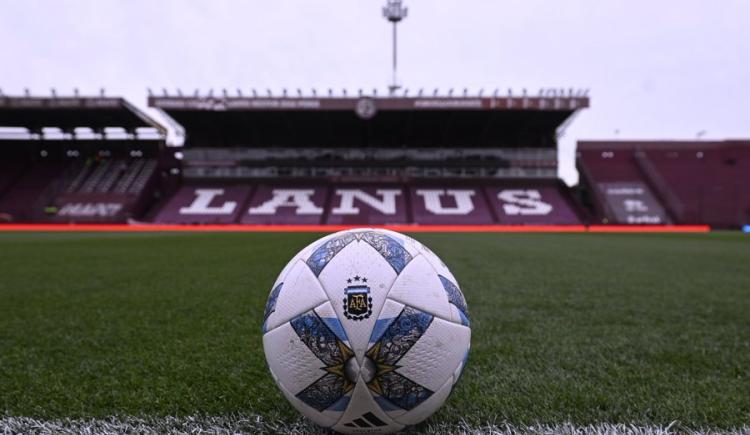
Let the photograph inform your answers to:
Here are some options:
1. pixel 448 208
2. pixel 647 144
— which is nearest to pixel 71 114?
pixel 448 208

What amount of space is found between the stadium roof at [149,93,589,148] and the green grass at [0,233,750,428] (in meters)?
23.6

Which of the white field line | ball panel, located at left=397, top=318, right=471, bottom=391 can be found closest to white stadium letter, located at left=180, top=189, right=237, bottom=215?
the white field line

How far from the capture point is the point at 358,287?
1.55m

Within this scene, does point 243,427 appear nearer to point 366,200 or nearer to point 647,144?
point 366,200

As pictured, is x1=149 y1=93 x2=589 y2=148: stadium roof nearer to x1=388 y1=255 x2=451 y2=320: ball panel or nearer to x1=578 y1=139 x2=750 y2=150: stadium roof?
x1=578 y1=139 x2=750 y2=150: stadium roof

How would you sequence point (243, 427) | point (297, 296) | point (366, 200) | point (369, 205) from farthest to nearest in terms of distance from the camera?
1. point (366, 200)
2. point (369, 205)
3. point (243, 427)
4. point (297, 296)

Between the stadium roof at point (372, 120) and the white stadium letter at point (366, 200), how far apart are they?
12.4 feet

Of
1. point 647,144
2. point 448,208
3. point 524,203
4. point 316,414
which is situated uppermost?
point 647,144

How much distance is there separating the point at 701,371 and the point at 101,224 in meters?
32.2

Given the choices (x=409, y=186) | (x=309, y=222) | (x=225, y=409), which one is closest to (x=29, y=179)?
(x=309, y=222)

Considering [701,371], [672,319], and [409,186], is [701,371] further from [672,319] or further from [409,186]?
[409,186]

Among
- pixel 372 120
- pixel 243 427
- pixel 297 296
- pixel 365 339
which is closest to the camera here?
pixel 365 339

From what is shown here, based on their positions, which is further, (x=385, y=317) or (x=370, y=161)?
(x=370, y=161)

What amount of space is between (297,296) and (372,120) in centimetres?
2959
